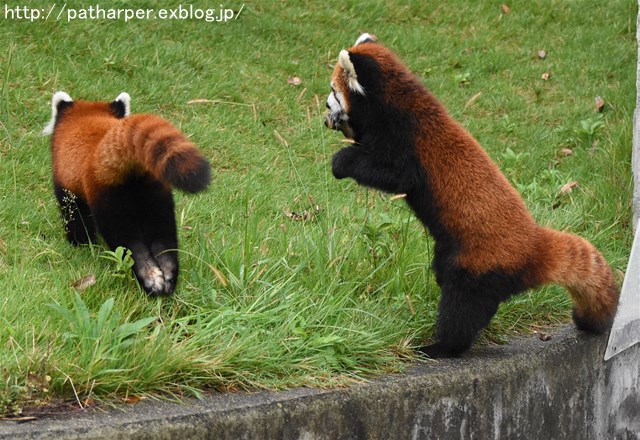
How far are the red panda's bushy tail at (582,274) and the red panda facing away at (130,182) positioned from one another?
1.56 meters

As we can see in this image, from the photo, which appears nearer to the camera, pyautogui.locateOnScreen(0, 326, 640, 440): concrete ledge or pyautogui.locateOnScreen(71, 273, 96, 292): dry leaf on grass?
pyautogui.locateOnScreen(0, 326, 640, 440): concrete ledge

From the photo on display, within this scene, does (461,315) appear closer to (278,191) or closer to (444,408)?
(444,408)

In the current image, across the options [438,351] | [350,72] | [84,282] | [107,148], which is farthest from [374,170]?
[84,282]

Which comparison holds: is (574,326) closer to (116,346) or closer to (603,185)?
(603,185)

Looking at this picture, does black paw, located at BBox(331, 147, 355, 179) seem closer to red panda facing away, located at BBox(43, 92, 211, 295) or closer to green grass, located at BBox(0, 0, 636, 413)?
green grass, located at BBox(0, 0, 636, 413)

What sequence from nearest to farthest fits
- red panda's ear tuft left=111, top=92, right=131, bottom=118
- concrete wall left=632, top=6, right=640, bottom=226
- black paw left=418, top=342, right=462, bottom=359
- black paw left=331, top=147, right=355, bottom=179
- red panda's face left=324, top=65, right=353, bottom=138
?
black paw left=418, top=342, right=462, bottom=359 < black paw left=331, top=147, right=355, bottom=179 < red panda's face left=324, top=65, right=353, bottom=138 < red panda's ear tuft left=111, top=92, right=131, bottom=118 < concrete wall left=632, top=6, right=640, bottom=226

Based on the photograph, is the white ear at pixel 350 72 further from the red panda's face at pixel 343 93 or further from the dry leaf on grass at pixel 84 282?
the dry leaf on grass at pixel 84 282

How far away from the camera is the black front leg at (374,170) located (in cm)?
418

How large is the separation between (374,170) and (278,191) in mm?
2037

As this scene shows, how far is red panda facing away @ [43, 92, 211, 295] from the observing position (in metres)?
3.68

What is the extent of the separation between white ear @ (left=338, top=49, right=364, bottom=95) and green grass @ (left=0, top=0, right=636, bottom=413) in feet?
2.23

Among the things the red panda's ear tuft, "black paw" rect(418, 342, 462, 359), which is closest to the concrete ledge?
"black paw" rect(418, 342, 462, 359)

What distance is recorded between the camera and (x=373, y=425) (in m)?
3.75

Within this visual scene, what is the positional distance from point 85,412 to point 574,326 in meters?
2.56
